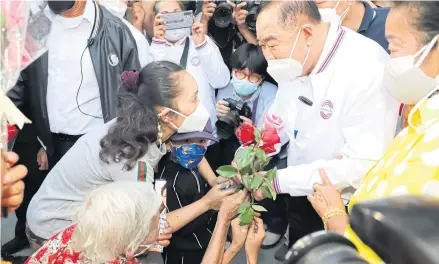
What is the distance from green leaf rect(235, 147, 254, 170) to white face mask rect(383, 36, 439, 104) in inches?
24.0

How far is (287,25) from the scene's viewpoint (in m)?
2.17

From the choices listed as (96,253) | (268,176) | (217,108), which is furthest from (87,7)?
(96,253)

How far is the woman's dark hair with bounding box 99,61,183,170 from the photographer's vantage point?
2062 millimetres

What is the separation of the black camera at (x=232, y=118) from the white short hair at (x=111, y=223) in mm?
1404

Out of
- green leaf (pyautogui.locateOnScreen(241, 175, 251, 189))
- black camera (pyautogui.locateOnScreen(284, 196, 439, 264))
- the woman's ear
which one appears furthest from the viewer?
the woman's ear

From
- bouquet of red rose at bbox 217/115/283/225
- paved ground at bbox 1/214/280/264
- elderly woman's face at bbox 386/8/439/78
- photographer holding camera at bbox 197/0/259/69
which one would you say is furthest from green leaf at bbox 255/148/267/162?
photographer holding camera at bbox 197/0/259/69

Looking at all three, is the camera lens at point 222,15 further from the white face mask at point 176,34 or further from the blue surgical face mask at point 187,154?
the blue surgical face mask at point 187,154

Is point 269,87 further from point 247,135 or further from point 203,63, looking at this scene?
point 247,135

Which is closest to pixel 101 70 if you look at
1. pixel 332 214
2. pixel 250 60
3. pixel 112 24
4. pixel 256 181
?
pixel 112 24

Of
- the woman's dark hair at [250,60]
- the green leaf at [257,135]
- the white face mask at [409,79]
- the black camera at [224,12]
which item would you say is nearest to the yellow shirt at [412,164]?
the white face mask at [409,79]

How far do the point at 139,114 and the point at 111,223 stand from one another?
1.96 feet

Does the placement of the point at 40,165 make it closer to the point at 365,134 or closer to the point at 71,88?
the point at 71,88

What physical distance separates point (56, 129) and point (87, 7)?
733 mm

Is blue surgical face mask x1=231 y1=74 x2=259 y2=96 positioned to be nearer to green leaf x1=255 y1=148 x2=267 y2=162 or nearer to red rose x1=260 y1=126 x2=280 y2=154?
red rose x1=260 y1=126 x2=280 y2=154
